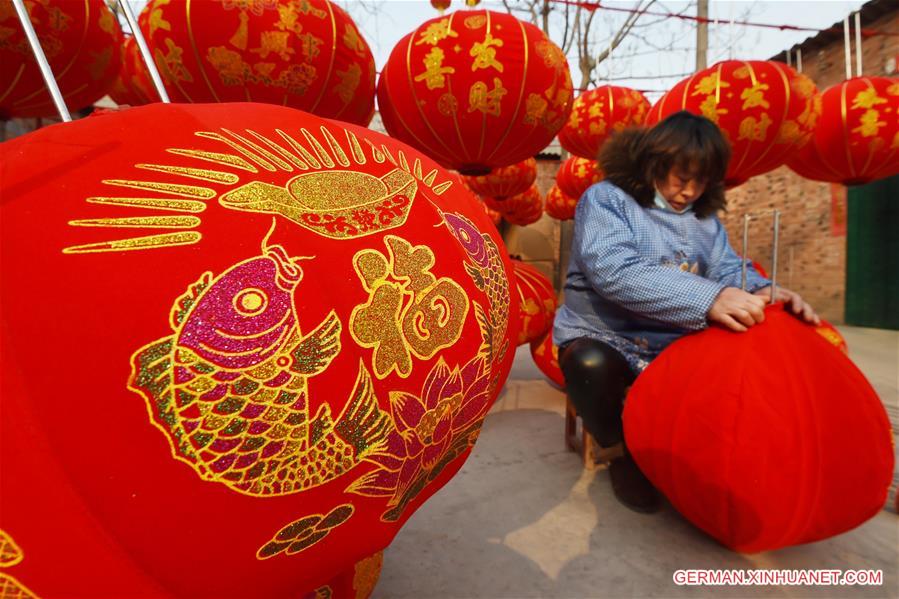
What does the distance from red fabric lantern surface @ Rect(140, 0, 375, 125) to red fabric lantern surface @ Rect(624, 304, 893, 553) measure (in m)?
1.47

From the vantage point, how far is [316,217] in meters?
0.42

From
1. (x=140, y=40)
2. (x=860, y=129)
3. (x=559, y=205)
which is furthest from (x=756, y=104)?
(x=559, y=205)

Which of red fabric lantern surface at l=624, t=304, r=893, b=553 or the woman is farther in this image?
the woman

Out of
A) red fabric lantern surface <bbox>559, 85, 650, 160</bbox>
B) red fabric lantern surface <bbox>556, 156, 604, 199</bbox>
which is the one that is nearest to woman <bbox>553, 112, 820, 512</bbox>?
red fabric lantern surface <bbox>559, 85, 650, 160</bbox>

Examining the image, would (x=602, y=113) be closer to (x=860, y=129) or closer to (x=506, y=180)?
(x=506, y=180)

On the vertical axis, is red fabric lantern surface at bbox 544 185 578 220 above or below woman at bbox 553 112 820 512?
above

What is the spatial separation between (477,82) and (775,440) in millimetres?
1428

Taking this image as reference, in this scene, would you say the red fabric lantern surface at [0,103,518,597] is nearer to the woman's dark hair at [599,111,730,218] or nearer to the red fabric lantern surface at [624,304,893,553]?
the red fabric lantern surface at [624,304,893,553]

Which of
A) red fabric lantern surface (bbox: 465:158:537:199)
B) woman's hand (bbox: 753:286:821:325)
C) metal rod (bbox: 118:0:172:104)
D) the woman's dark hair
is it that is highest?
red fabric lantern surface (bbox: 465:158:537:199)

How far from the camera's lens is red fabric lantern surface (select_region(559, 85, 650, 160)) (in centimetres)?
290

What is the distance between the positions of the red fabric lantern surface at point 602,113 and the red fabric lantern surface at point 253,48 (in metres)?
1.67

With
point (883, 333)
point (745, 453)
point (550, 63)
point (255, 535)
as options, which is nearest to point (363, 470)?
point (255, 535)

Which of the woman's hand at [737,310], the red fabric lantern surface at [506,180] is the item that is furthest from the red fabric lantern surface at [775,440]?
the red fabric lantern surface at [506,180]

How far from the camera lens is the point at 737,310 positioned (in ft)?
3.25
